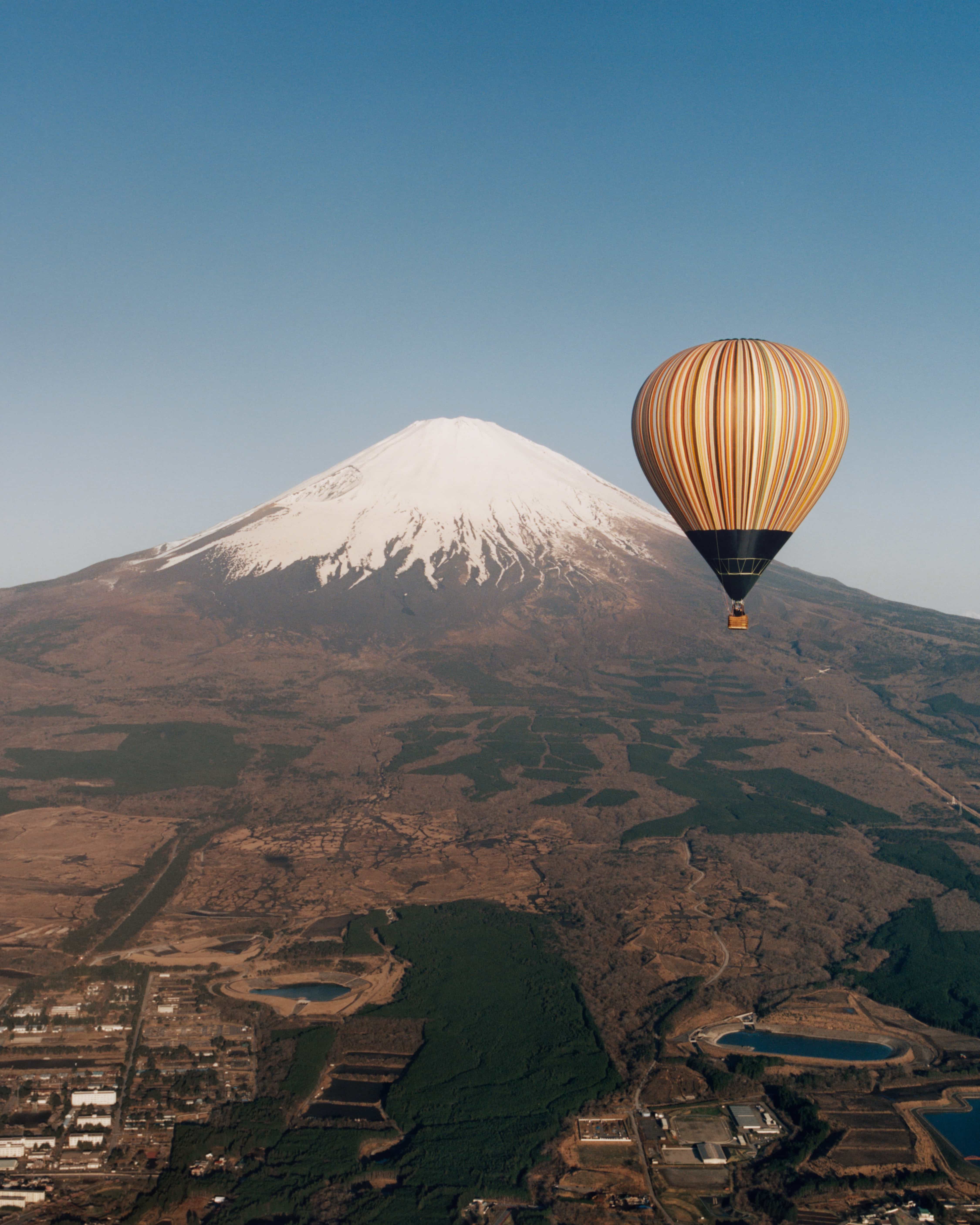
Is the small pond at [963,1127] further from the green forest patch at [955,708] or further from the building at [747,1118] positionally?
Answer: the green forest patch at [955,708]

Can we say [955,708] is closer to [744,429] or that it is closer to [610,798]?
[610,798]

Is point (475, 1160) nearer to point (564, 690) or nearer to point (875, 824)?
point (875, 824)

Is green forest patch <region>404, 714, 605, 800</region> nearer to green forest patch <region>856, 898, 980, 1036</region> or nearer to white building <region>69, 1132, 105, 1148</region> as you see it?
green forest patch <region>856, 898, 980, 1036</region>

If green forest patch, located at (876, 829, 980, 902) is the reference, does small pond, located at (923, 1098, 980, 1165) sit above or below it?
below

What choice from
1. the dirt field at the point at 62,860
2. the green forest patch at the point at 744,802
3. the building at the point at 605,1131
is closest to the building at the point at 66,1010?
the dirt field at the point at 62,860

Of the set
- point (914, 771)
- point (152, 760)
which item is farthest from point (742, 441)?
point (152, 760)

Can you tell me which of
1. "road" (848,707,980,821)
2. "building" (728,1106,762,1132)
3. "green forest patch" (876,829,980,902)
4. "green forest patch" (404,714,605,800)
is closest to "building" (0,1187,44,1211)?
"building" (728,1106,762,1132)
